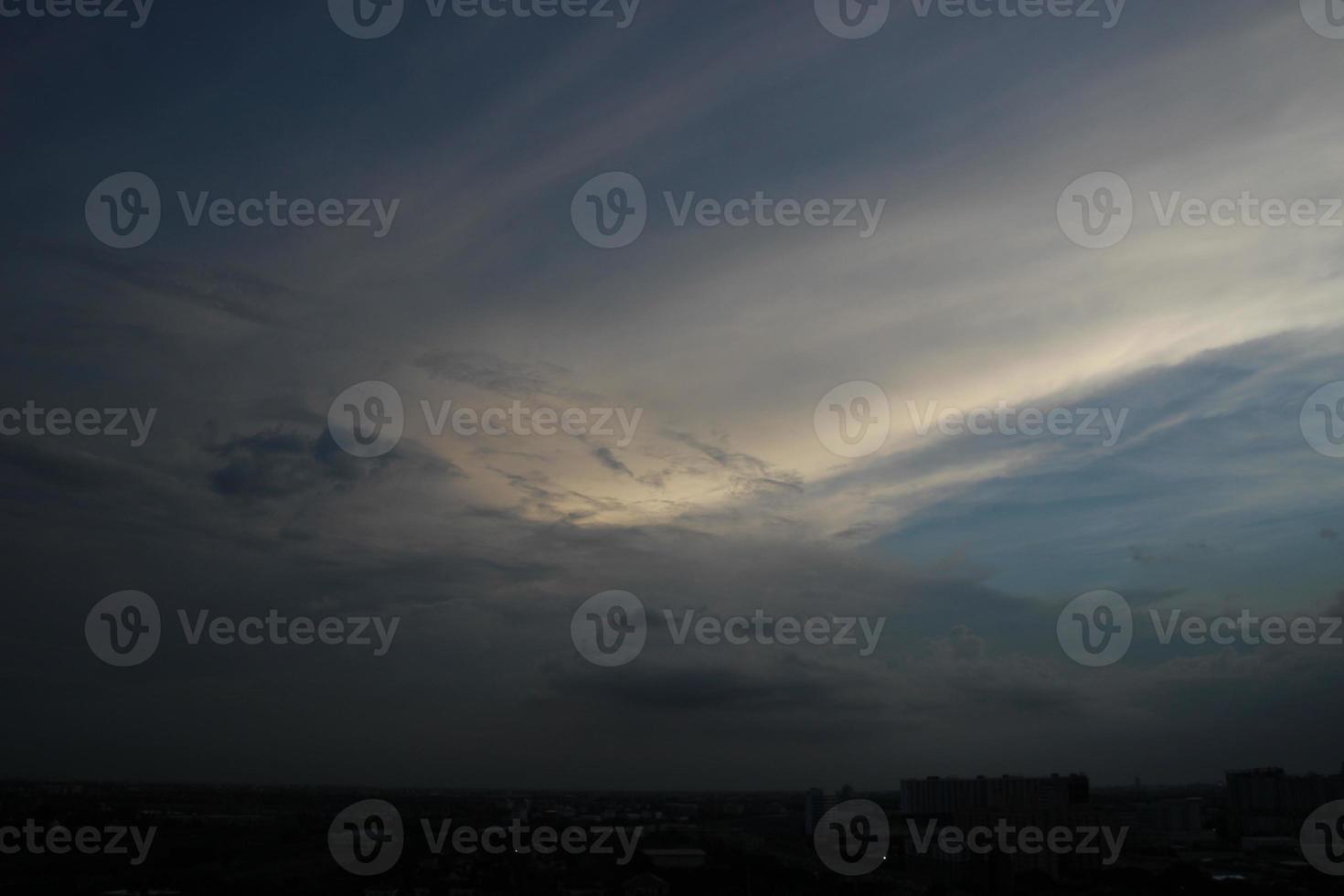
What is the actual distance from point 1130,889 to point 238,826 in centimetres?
1898

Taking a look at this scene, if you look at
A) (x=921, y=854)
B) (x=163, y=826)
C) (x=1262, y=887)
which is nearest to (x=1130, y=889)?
(x=1262, y=887)
